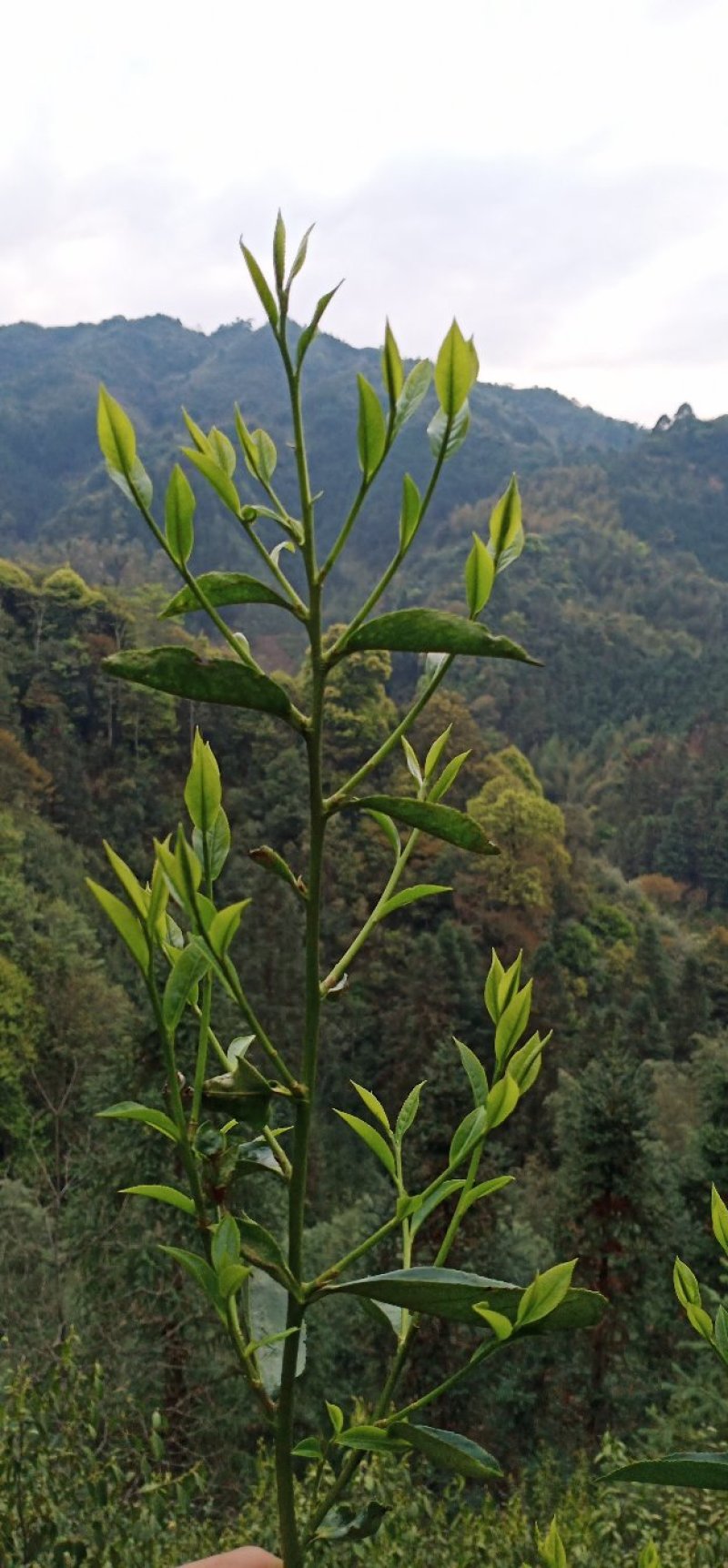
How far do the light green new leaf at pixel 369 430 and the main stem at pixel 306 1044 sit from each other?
4 centimetres

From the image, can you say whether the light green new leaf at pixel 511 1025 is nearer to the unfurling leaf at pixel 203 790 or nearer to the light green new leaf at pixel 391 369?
the unfurling leaf at pixel 203 790

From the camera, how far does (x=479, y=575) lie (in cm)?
78

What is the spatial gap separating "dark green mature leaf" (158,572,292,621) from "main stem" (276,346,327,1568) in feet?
0.11

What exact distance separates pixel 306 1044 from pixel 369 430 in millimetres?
→ 427

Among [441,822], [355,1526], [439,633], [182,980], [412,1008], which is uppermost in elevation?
[439,633]

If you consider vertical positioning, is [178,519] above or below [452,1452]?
above

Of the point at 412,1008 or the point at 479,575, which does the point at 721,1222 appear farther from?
the point at 412,1008

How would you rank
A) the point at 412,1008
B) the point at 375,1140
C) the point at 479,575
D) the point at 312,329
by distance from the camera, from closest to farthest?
the point at 312,329 → the point at 479,575 → the point at 375,1140 → the point at 412,1008

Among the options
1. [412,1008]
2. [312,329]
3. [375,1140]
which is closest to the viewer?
[312,329]

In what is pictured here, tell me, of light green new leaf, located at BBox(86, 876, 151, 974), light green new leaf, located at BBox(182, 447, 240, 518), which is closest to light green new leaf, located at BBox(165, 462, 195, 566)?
light green new leaf, located at BBox(182, 447, 240, 518)

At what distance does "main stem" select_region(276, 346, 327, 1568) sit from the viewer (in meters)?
0.73

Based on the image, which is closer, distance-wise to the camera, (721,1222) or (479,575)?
(479,575)

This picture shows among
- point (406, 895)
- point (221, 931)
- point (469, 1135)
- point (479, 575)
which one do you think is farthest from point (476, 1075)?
point (479, 575)

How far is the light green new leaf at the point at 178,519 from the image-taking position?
71cm
